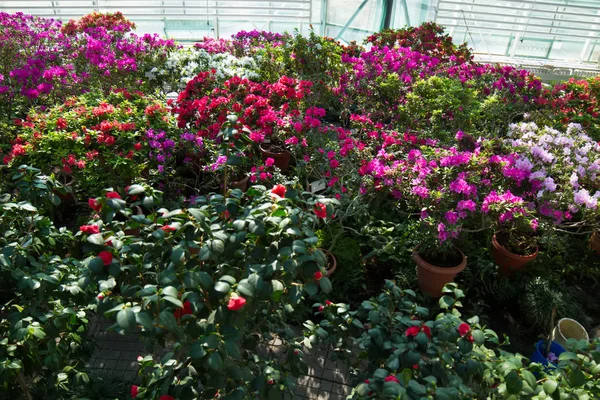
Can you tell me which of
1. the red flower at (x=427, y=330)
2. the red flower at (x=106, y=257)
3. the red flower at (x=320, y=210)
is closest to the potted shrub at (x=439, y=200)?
the red flower at (x=427, y=330)

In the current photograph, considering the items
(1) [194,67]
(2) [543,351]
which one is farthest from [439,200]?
(1) [194,67]

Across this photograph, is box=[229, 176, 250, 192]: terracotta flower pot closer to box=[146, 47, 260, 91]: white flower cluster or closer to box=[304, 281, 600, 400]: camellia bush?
box=[146, 47, 260, 91]: white flower cluster

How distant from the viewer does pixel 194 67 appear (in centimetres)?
479

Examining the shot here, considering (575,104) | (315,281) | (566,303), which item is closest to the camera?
(315,281)

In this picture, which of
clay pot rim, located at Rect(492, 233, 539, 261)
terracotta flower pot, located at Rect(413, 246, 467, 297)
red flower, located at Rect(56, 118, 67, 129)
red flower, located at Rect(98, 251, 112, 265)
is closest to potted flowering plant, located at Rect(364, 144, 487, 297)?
terracotta flower pot, located at Rect(413, 246, 467, 297)

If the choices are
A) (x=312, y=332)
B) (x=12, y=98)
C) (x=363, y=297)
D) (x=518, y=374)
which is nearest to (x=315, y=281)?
(x=312, y=332)

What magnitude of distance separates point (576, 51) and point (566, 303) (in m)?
8.18

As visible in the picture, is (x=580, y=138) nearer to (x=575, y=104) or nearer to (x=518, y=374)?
(x=575, y=104)

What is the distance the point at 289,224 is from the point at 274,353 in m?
1.20

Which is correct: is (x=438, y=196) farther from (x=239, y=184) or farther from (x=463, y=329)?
(x=239, y=184)

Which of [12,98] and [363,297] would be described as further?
[12,98]

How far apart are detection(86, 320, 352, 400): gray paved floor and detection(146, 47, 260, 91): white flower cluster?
120 inches

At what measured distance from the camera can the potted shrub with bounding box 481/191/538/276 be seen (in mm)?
2547

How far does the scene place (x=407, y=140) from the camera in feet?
11.4
